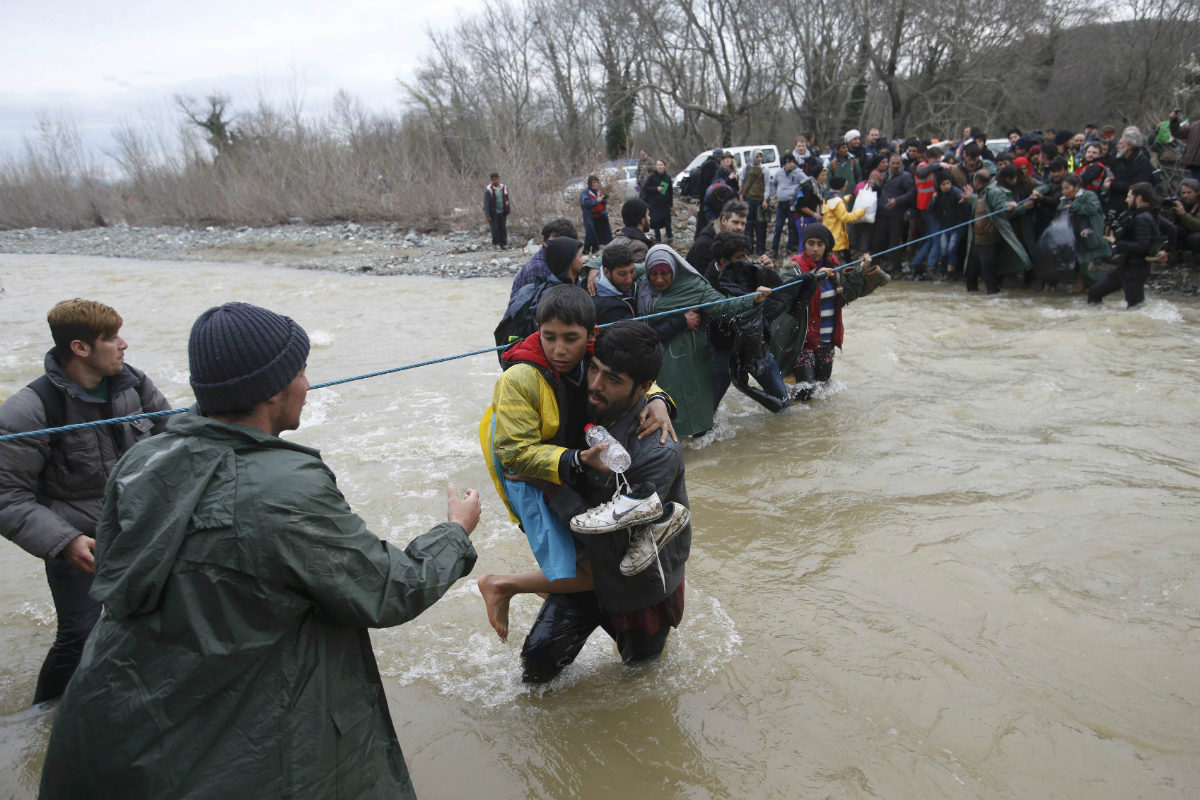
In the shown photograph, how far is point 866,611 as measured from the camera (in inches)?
156

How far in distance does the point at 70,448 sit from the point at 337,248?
18599mm

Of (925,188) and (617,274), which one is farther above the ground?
(925,188)

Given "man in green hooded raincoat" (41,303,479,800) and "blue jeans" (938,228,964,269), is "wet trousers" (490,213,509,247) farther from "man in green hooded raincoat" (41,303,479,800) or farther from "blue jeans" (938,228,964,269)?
"man in green hooded raincoat" (41,303,479,800)

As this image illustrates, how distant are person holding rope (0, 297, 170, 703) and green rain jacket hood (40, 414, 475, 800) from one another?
149cm

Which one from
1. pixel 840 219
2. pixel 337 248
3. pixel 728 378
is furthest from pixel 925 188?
pixel 337 248

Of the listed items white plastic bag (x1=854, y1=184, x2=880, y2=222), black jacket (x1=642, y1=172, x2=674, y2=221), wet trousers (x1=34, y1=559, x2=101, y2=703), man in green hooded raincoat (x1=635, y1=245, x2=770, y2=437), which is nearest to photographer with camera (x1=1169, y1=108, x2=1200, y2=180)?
white plastic bag (x1=854, y1=184, x2=880, y2=222)

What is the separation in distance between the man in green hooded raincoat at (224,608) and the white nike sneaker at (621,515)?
2.93 feet

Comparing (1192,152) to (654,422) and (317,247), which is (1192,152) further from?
(317,247)

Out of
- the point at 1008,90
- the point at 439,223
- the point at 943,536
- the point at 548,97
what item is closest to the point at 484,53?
the point at 548,97

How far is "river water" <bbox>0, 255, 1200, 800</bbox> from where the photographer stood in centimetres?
300

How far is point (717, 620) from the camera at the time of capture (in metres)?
3.97

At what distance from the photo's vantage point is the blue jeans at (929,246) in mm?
12109

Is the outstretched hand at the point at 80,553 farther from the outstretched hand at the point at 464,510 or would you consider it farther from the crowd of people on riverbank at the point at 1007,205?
the crowd of people on riverbank at the point at 1007,205

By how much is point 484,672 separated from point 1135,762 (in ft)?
8.41
